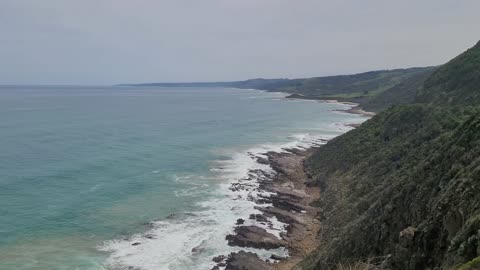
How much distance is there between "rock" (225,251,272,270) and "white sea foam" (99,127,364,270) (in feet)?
4.23

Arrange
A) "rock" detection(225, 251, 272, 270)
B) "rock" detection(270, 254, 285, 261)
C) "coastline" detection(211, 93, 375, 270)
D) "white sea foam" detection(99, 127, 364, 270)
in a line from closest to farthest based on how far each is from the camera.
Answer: "rock" detection(225, 251, 272, 270) < "coastline" detection(211, 93, 375, 270) < "white sea foam" detection(99, 127, 364, 270) < "rock" detection(270, 254, 285, 261)

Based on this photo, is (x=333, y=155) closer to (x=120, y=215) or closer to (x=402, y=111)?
(x=402, y=111)

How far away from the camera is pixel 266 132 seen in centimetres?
10788

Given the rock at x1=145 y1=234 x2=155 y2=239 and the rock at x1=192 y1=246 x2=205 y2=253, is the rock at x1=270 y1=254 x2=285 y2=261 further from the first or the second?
the rock at x1=145 y1=234 x2=155 y2=239

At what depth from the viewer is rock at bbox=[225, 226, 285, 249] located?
123 ft

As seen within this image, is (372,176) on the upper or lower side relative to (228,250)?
upper

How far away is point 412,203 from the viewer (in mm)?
25094

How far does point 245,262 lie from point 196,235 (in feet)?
24.9

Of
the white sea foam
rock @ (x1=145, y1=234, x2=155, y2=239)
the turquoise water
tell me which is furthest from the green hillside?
rock @ (x1=145, y1=234, x2=155, y2=239)

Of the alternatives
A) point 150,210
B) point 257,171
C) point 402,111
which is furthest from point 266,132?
point 150,210

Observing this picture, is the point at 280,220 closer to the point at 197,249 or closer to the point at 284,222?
the point at 284,222

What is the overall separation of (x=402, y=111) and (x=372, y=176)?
19.8 meters

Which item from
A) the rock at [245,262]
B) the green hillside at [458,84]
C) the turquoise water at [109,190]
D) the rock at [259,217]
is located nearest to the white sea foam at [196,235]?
the turquoise water at [109,190]

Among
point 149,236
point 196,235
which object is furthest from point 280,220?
point 149,236
